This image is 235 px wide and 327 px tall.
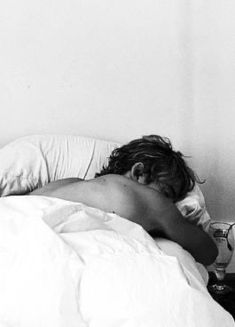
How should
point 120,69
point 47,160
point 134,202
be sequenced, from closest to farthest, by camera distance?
1. point 134,202
2. point 47,160
3. point 120,69

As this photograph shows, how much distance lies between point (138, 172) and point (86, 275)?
72 centimetres

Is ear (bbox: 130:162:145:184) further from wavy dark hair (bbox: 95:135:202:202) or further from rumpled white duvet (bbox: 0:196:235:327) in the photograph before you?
rumpled white duvet (bbox: 0:196:235:327)

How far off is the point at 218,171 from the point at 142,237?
95 cm

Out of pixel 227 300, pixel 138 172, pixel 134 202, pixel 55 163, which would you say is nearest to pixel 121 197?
pixel 134 202

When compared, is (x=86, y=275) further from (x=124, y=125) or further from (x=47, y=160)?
(x=124, y=125)

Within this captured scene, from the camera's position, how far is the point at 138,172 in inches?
73.9

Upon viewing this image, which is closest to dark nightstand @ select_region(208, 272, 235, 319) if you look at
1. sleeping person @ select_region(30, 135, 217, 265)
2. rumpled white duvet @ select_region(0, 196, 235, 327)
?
sleeping person @ select_region(30, 135, 217, 265)

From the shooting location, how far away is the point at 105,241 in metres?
1.36

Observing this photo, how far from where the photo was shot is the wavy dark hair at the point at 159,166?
6.10 feet

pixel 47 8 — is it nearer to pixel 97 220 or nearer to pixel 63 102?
pixel 63 102

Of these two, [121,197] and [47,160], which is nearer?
[121,197]

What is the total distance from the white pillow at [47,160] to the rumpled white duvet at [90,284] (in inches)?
23.1

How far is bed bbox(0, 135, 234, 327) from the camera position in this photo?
1.12m

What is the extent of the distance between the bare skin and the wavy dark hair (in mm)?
118
